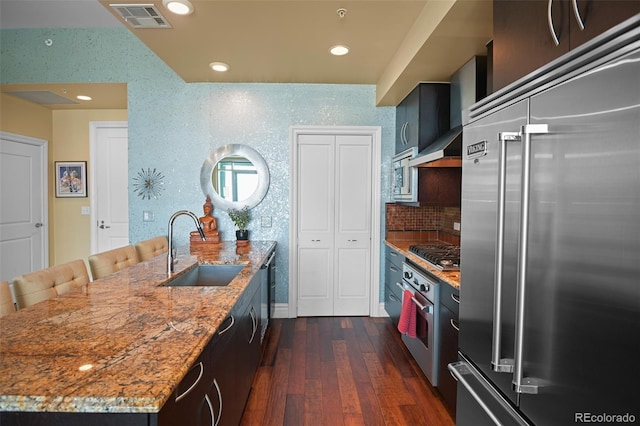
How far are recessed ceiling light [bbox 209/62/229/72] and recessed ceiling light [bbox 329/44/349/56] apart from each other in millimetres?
1064

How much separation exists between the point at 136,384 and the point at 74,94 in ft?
14.1

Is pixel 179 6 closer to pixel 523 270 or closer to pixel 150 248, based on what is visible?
pixel 150 248

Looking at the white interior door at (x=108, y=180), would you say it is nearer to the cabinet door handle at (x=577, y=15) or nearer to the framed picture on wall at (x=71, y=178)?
the framed picture on wall at (x=71, y=178)

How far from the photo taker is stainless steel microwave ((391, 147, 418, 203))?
122 inches

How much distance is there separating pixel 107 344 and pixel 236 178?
2.86 meters

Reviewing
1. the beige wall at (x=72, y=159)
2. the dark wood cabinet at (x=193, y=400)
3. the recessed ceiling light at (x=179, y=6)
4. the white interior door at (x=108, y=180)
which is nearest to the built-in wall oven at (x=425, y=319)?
the dark wood cabinet at (x=193, y=400)

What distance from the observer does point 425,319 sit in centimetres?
245

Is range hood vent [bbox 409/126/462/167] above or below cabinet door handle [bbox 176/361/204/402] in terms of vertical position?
above

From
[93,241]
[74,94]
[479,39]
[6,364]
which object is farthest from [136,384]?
[93,241]

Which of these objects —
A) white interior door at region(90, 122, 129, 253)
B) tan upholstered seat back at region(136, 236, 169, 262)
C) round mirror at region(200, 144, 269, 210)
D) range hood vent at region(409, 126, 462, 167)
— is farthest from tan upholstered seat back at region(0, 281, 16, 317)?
white interior door at region(90, 122, 129, 253)

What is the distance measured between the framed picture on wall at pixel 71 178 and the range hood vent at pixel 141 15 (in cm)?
310

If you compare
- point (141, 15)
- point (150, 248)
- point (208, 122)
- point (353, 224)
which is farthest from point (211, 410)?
point (208, 122)

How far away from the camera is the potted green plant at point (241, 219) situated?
11.7 feet

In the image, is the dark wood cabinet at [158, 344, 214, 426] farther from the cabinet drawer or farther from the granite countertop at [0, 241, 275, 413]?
the cabinet drawer
